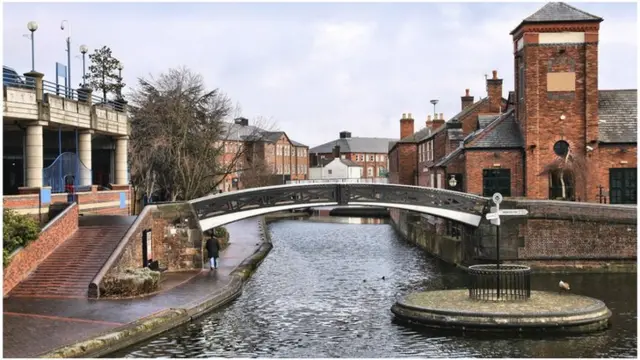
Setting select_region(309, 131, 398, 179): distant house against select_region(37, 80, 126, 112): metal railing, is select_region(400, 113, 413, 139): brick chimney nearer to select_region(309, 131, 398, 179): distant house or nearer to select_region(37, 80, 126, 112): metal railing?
select_region(37, 80, 126, 112): metal railing

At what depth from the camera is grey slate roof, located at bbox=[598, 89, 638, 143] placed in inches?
1458

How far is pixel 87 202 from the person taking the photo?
106 ft

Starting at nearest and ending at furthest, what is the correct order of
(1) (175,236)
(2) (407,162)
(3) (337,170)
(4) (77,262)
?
(4) (77,262), (1) (175,236), (2) (407,162), (3) (337,170)

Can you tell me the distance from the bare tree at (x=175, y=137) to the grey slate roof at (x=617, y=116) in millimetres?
19439

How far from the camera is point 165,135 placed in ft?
148

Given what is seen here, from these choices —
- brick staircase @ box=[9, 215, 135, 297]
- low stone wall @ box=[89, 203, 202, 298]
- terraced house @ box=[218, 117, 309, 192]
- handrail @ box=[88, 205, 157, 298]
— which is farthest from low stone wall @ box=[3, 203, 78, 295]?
terraced house @ box=[218, 117, 309, 192]

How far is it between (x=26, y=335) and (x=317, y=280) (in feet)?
45.8

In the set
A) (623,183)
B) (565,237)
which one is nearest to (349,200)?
(565,237)

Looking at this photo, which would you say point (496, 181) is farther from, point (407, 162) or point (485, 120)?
point (407, 162)

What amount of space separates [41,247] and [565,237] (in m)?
19.0

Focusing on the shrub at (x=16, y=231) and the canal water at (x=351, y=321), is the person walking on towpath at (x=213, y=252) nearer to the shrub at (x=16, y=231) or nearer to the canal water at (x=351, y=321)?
the canal water at (x=351, y=321)

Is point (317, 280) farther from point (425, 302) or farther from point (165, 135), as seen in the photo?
point (165, 135)

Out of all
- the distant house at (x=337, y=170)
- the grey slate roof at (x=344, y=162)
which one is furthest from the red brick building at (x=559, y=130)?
the grey slate roof at (x=344, y=162)

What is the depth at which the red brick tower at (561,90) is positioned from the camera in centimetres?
3641
